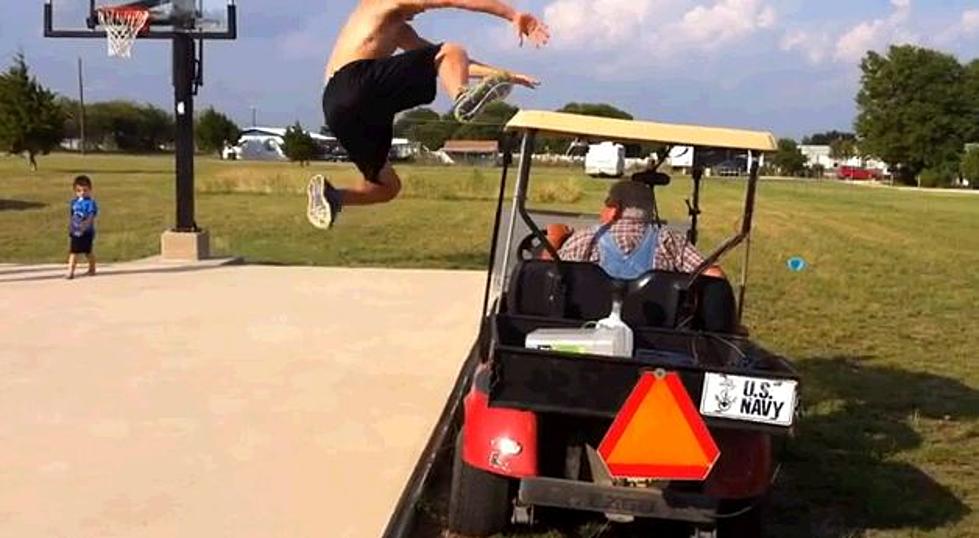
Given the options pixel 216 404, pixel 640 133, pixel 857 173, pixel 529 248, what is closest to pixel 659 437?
pixel 640 133

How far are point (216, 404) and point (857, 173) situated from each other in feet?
395

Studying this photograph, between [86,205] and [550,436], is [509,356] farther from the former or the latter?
[86,205]

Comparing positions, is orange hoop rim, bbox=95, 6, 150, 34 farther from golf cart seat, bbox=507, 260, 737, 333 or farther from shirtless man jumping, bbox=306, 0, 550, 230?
golf cart seat, bbox=507, 260, 737, 333

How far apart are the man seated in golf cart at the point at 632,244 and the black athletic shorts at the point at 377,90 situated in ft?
3.23

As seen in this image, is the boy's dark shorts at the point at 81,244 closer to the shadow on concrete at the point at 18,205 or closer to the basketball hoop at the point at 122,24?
the basketball hoop at the point at 122,24

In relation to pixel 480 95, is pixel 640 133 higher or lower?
lower

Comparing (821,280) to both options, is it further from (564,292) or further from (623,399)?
(623,399)

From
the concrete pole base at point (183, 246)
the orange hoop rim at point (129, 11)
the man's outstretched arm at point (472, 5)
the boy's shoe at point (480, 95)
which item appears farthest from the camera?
the orange hoop rim at point (129, 11)

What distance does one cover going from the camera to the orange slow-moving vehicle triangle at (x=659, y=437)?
4.23 metres

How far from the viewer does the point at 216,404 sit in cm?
680

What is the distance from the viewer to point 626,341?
4.96m

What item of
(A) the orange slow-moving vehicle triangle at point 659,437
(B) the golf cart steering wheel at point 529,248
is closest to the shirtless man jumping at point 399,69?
(B) the golf cart steering wheel at point 529,248

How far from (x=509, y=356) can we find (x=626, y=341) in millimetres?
643

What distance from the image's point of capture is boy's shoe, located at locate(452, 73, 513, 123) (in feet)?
17.2
